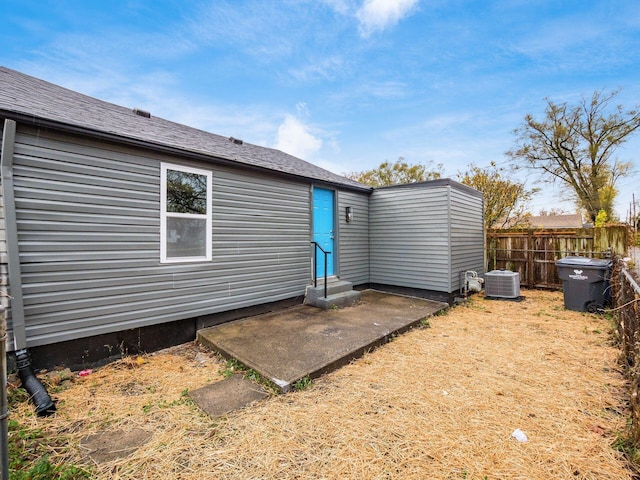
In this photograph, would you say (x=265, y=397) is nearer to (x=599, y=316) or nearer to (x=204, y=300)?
(x=204, y=300)

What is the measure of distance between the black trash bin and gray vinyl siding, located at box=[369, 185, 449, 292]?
2386mm

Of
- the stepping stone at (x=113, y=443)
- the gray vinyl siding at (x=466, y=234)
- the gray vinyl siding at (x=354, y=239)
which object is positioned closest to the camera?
the stepping stone at (x=113, y=443)

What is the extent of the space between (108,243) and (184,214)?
101cm

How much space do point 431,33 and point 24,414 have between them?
992 cm

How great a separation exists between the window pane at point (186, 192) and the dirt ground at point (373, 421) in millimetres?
2087

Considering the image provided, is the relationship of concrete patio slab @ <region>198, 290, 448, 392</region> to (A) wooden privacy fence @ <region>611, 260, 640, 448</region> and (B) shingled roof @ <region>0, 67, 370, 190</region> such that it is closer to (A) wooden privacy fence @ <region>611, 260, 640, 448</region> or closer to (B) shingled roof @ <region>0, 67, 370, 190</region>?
(A) wooden privacy fence @ <region>611, 260, 640, 448</region>

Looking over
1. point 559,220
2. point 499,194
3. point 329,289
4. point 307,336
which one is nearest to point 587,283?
point 329,289

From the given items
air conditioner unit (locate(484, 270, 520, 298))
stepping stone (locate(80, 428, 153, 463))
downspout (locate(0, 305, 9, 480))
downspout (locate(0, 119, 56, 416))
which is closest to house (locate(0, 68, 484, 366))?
downspout (locate(0, 119, 56, 416))

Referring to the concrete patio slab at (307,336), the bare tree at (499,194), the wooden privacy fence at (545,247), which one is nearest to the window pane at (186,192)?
the concrete patio slab at (307,336)

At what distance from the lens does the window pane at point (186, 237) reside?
405 cm

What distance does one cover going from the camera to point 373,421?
89.4 inches

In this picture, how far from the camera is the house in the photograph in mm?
2957

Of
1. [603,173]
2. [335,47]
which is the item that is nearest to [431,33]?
[335,47]

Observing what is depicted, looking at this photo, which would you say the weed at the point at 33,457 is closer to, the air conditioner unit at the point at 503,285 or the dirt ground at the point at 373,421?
the dirt ground at the point at 373,421
